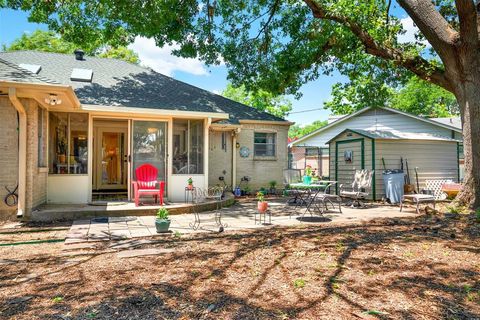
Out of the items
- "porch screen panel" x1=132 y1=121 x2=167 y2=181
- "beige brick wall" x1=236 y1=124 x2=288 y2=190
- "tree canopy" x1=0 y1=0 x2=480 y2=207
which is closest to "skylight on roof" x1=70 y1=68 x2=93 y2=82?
"tree canopy" x1=0 y1=0 x2=480 y2=207

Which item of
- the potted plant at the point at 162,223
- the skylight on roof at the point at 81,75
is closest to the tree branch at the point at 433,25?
the potted plant at the point at 162,223

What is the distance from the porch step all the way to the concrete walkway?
0.18m

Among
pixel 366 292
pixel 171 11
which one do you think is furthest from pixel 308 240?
pixel 171 11

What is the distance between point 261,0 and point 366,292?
370 inches

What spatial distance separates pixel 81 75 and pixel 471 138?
10810 mm

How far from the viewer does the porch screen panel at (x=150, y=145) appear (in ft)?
27.9

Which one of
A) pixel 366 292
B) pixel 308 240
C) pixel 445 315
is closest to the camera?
pixel 445 315

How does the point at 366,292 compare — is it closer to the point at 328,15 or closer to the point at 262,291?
the point at 262,291

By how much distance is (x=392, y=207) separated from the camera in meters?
8.97

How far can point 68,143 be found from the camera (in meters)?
8.07

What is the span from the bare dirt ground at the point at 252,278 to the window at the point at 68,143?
355cm

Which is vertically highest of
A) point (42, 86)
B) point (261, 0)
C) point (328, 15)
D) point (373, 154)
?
point (261, 0)

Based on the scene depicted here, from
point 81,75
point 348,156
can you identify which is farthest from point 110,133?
point 348,156

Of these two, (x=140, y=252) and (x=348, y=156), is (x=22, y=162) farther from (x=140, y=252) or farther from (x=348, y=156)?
(x=348, y=156)
